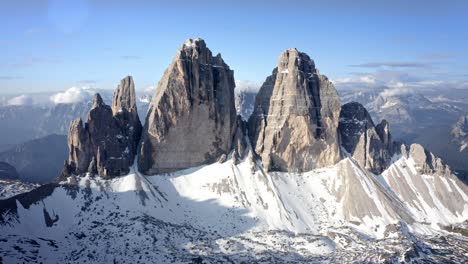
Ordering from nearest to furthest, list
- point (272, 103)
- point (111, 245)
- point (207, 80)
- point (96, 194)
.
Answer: point (111, 245) < point (96, 194) < point (207, 80) < point (272, 103)

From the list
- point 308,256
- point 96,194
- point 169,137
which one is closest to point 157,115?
point 169,137

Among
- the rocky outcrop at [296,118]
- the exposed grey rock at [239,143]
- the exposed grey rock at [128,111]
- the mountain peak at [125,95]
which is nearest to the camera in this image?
the exposed grey rock at [128,111]

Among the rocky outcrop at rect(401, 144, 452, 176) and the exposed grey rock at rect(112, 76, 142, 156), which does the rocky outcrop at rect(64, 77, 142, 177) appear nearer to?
the exposed grey rock at rect(112, 76, 142, 156)

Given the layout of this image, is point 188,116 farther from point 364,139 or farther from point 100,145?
point 364,139

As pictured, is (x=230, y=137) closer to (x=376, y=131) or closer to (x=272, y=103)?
(x=272, y=103)

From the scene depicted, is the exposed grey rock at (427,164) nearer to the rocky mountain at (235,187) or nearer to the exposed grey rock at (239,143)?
the rocky mountain at (235,187)

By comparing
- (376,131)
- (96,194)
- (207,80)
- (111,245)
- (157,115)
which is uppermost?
(207,80)

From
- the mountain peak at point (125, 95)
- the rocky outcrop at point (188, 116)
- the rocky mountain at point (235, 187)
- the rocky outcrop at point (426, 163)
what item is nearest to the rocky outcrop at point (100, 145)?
the rocky mountain at point (235, 187)
